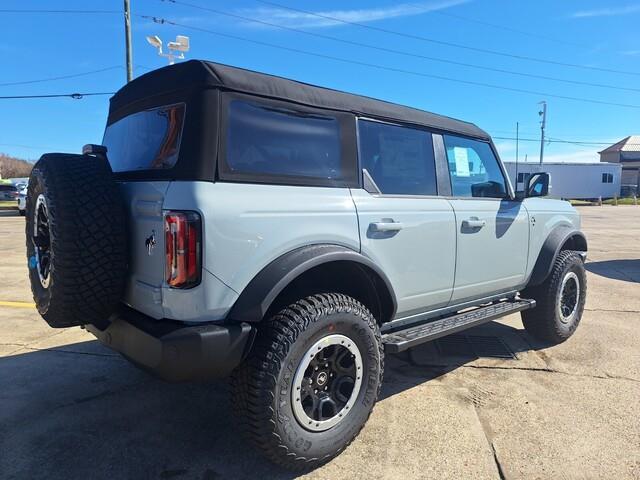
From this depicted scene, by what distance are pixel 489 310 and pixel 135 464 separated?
2.82 meters

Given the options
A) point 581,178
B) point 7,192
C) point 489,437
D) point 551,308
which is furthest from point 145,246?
point 581,178

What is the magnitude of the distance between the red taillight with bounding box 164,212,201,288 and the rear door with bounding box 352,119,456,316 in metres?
1.06

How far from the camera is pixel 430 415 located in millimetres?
3213

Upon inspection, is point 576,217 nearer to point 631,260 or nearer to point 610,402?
point 610,402

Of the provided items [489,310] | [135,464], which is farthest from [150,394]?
[489,310]

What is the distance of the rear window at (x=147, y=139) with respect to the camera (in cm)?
254

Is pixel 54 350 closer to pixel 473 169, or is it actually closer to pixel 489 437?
pixel 489 437

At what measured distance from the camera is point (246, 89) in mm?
2547

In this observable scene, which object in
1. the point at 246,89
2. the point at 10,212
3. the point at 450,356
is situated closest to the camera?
the point at 246,89

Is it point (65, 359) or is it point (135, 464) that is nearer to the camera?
point (135, 464)

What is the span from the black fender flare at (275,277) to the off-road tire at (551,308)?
2.76 m

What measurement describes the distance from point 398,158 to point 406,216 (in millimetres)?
480

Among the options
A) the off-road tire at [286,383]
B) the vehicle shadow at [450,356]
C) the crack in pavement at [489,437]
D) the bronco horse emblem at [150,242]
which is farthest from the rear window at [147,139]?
the crack in pavement at [489,437]

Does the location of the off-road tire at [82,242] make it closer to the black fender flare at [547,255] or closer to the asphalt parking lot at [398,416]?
the asphalt parking lot at [398,416]
